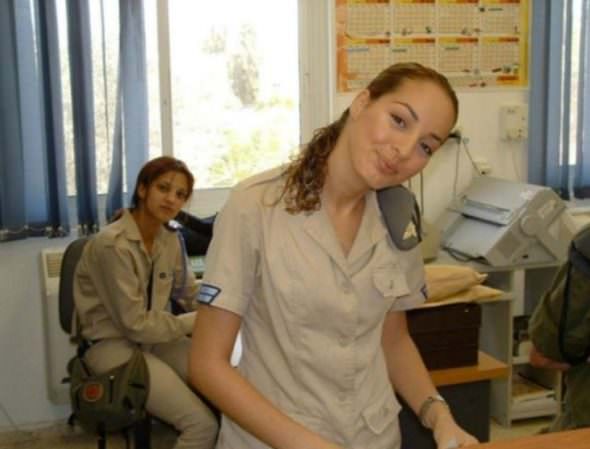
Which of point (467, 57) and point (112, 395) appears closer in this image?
point (112, 395)

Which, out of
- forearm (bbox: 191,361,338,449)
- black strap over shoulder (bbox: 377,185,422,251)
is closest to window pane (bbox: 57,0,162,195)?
black strap over shoulder (bbox: 377,185,422,251)

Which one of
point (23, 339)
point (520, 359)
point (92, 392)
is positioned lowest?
point (520, 359)

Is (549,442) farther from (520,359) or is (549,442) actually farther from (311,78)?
(311,78)

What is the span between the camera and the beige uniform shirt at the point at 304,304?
3.93 ft

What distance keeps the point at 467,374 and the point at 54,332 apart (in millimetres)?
1711

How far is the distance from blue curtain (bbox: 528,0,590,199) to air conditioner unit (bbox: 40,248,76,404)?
7.35 feet

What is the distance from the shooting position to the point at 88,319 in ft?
8.68

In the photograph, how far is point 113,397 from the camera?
240cm

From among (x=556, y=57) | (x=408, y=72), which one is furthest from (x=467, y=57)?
(x=408, y=72)

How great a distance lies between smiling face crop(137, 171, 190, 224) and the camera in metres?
2.78

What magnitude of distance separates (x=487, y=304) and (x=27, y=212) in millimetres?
1916

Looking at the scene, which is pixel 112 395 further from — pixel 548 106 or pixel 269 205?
pixel 548 106

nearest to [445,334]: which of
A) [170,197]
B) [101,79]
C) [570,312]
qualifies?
[570,312]

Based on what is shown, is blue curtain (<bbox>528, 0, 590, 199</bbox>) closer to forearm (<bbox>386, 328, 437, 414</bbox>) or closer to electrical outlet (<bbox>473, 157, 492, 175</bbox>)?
electrical outlet (<bbox>473, 157, 492, 175</bbox>)
